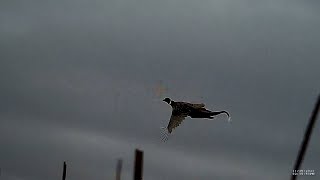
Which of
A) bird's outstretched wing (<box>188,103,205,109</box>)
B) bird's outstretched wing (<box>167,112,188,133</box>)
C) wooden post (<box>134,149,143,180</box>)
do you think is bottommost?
wooden post (<box>134,149,143,180</box>)

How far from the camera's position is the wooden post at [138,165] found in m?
9.26

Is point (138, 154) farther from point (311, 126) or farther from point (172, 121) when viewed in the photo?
point (172, 121)

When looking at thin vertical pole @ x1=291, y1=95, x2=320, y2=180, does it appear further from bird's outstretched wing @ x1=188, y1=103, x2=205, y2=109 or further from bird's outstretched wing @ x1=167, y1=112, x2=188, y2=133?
bird's outstretched wing @ x1=188, y1=103, x2=205, y2=109

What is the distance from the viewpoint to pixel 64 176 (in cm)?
2395

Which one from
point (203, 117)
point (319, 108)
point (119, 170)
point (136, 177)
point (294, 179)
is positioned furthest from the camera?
point (203, 117)

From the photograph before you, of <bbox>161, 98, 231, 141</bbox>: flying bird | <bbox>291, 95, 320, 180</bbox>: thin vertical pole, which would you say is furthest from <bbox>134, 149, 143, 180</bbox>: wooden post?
<bbox>161, 98, 231, 141</bbox>: flying bird

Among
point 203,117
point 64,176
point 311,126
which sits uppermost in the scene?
point 203,117

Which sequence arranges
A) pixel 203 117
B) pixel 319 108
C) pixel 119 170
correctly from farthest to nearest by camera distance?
pixel 203 117, pixel 119 170, pixel 319 108

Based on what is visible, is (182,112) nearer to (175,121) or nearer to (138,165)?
(175,121)

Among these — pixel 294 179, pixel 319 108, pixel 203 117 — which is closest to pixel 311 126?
pixel 319 108

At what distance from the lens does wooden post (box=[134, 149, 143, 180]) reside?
30.4 ft

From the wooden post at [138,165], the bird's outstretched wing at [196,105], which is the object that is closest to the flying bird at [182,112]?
the bird's outstretched wing at [196,105]

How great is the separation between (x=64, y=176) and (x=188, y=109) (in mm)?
6674

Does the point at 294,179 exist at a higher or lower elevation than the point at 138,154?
lower
